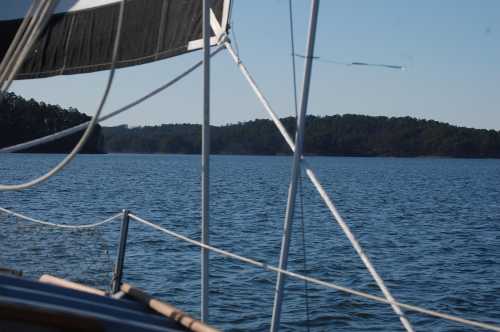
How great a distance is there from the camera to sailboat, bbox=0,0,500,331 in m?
3.71

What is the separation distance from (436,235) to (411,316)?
52.9 ft

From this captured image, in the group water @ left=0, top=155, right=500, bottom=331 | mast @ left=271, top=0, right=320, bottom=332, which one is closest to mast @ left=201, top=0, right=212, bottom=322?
mast @ left=271, top=0, right=320, bottom=332

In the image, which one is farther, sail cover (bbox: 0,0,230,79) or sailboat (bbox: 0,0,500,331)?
sail cover (bbox: 0,0,230,79)

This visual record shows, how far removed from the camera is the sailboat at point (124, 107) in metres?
3.71

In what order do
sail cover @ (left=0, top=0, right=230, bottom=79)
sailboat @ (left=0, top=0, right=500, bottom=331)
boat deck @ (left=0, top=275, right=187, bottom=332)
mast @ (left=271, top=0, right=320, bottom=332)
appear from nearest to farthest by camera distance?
1. boat deck @ (left=0, top=275, right=187, bottom=332)
2. sailboat @ (left=0, top=0, right=500, bottom=331)
3. mast @ (left=271, top=0, right=320, bottom=332)
4. sail cover @ (left=0, top=0, right=230, bottom=79)

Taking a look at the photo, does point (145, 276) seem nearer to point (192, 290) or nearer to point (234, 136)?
point (192, 290)

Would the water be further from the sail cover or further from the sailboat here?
the sail cover

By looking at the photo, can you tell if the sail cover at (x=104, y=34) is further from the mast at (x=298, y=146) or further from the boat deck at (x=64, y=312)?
the boat deck at (x=64, y=312)

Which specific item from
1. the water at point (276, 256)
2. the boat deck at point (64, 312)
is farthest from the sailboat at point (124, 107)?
the water at point (276, 256)

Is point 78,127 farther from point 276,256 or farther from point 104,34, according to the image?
point 276,256

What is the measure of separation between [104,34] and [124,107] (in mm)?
994

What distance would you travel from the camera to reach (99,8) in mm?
6820

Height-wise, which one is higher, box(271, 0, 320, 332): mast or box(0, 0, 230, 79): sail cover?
box(0, 0, 230, 79): sail cover

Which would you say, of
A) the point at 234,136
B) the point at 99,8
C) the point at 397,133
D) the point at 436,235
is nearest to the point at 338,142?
the point at 397,133
